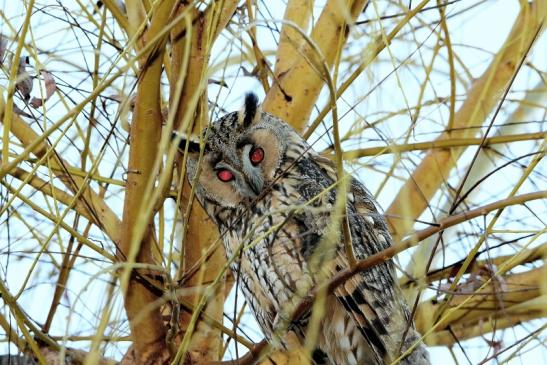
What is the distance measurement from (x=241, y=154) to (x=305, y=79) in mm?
415

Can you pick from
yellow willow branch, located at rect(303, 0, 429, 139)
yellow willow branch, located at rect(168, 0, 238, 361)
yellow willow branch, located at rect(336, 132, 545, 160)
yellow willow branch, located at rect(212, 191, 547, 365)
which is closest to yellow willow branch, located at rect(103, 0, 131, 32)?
yellow willow branch, located at rect(168, 0, 238, 361)

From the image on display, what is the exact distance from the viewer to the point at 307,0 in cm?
341

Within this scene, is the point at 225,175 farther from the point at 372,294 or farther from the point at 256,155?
the point at 372,294

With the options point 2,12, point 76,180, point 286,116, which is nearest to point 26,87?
point 2,12

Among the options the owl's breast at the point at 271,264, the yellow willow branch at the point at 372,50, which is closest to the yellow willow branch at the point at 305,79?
the yellow willow branch at the point at 372,50

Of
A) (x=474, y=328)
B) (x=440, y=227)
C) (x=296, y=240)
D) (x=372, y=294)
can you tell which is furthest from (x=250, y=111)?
(x=440, y=227)

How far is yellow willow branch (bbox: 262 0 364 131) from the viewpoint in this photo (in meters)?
3.18

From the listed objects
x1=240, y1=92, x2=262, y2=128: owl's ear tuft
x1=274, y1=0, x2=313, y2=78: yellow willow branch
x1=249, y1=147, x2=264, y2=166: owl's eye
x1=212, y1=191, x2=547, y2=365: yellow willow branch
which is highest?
x1=274, y1=0, x2=313, y2=78: yellow willow branch

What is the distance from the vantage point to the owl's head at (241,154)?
10.0 feet

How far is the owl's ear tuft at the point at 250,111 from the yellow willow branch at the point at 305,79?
135 mm

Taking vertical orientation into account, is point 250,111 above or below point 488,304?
above

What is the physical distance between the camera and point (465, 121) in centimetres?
347

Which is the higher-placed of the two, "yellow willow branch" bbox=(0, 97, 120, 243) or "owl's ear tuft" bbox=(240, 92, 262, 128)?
"owl's ear tuft" bbox=(240, 92, 262, 128)

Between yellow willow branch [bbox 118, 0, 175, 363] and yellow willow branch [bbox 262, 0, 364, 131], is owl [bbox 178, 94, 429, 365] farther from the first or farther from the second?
yellow willow branch [bbox 118, 0, 175, 363]
